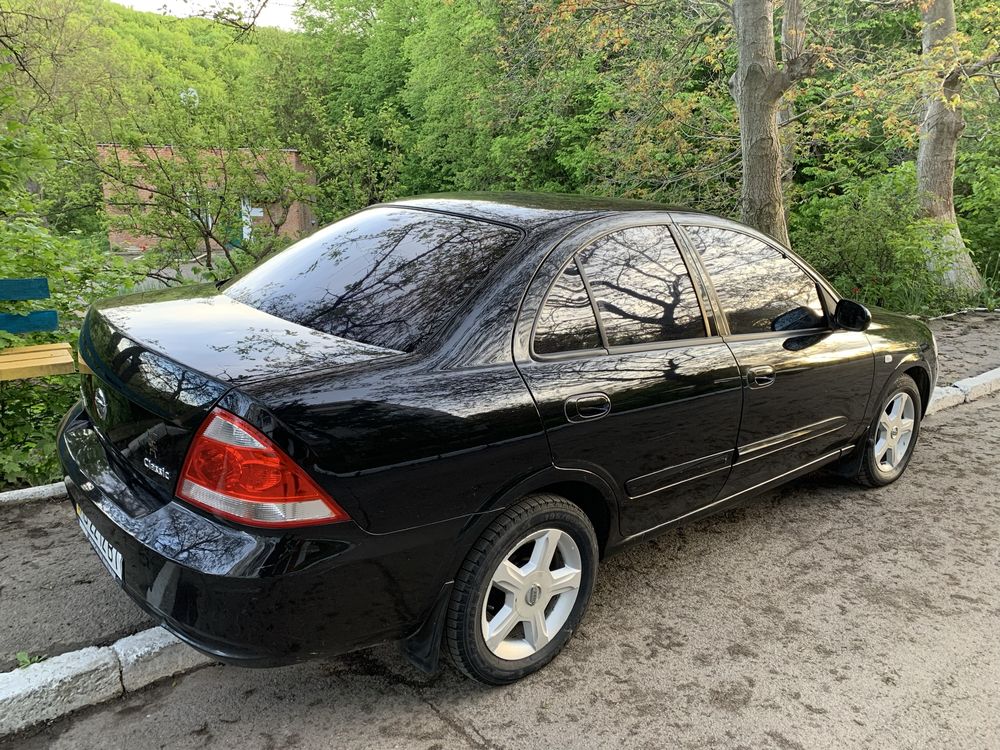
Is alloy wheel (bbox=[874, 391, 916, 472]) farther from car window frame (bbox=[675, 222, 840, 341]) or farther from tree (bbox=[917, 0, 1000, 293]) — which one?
tree (bbox=[917, 0, 1000, 293])

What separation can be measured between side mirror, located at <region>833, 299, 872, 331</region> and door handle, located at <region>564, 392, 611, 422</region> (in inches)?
69.6

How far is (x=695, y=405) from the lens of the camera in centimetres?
306

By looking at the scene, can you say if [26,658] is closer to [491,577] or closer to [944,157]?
[491,577]

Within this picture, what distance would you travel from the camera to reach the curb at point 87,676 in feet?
7.82

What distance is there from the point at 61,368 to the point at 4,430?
2.62ft

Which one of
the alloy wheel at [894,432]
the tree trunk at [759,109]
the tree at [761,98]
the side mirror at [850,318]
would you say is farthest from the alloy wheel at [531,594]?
the tree trunk at [759,109]

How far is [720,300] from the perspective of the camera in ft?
10.8

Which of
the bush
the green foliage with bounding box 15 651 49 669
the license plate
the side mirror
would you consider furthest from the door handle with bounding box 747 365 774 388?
the bush

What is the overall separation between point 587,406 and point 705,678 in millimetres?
1107

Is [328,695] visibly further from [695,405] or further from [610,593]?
[695,405]

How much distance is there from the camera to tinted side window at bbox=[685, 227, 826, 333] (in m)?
3.35

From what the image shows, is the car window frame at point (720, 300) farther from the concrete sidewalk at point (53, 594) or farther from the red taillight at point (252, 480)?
the concrete sidewalk at point (53, 594)

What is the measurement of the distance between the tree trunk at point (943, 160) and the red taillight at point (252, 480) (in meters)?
11.0

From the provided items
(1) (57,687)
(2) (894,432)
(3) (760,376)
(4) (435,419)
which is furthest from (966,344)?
(1) (57,687)
